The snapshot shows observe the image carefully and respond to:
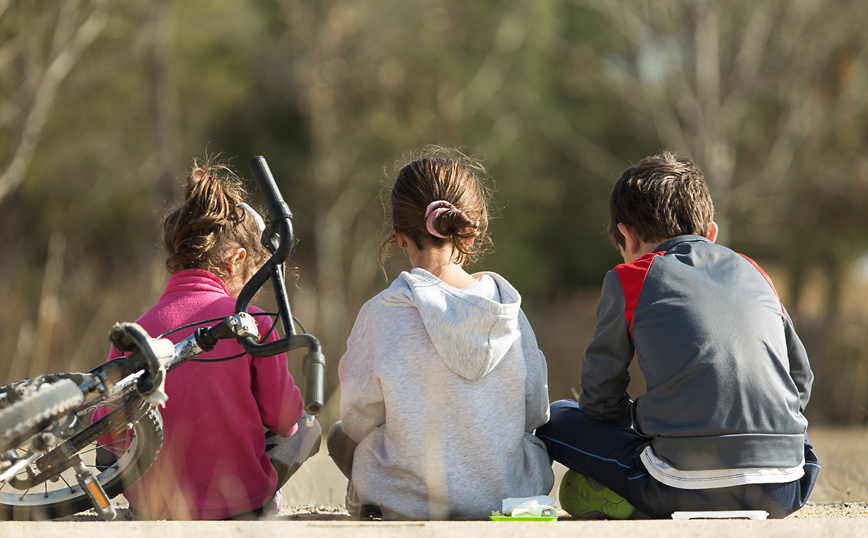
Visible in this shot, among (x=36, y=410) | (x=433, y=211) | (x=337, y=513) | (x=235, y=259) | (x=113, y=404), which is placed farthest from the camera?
(x=337, y=513)

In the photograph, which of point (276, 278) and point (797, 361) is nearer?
point (276, 278)

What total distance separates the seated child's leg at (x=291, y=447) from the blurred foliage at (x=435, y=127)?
3850mm

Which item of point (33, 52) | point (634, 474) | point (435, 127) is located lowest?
point (634, 474)

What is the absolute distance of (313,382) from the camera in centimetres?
163

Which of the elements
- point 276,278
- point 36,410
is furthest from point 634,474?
point 36,410

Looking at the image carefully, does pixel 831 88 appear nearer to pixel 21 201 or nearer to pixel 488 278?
pixel 488 278

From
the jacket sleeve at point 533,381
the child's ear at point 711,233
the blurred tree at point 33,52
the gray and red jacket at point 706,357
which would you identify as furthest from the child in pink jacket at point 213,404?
the blurred tree at point 33,52

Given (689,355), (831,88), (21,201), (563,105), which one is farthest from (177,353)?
(563,105)

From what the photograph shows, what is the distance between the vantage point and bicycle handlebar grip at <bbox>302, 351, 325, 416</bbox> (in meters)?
1.61

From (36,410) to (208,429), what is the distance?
839mm

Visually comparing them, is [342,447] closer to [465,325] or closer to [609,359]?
[465,325]

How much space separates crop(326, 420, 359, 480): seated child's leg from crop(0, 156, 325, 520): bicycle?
1.94ft

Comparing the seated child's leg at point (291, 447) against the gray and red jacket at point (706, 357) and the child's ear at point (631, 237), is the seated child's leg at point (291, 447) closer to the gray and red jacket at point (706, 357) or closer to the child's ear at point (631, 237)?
the gray and red jacket at point (706, 357)

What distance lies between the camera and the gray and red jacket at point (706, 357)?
7.06 ft
